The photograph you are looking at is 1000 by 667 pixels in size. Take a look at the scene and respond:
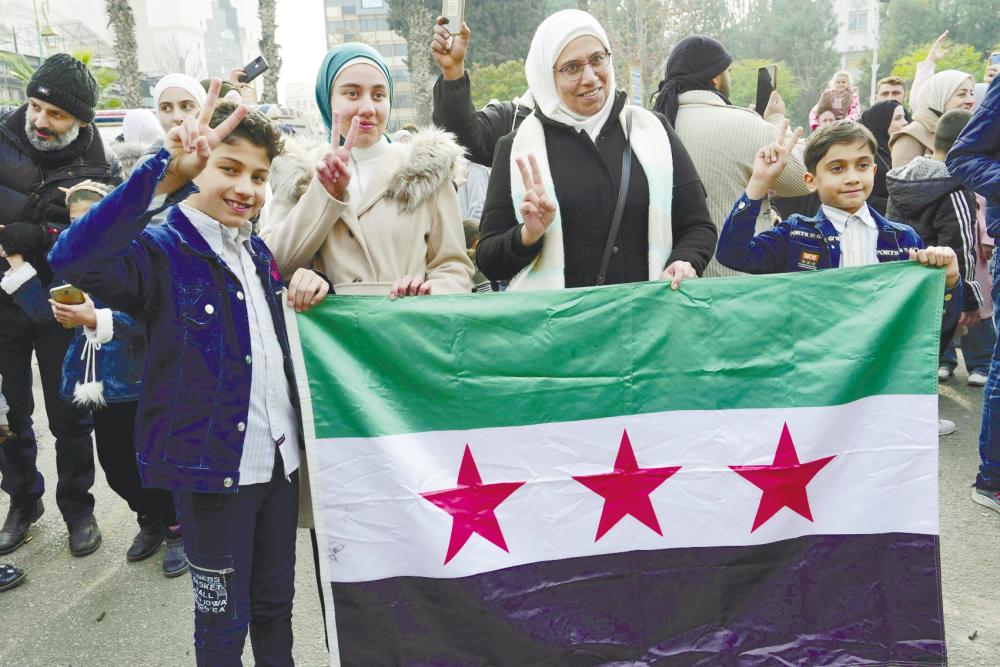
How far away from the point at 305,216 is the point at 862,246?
6.40ft

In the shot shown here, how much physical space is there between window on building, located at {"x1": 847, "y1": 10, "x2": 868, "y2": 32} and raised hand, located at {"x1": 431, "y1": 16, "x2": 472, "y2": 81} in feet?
318

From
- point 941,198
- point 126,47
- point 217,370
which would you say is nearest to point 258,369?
point 217,370

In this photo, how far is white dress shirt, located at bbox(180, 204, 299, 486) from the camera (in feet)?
7.13

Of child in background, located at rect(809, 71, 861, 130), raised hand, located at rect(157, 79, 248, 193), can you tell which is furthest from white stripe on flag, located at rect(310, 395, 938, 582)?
child in background, located at rect(809, 71, 861, 130)

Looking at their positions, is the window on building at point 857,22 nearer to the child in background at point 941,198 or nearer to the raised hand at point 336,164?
the child in background at point 941,198

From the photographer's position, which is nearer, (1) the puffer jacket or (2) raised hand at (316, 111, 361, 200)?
(2) raised hand at (316, 111, 361, 200)

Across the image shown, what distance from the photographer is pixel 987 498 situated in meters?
3.84

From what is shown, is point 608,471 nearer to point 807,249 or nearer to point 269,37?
point 807,249

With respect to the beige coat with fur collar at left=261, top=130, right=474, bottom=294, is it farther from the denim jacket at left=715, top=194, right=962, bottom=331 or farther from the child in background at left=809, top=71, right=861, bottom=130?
the child in background at left=809, top=71, right=861, bottom=130

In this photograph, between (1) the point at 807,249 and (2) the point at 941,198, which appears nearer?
(1) the point at 807,249

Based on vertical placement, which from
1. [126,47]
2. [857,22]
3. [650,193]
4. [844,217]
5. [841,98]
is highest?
[857,22]

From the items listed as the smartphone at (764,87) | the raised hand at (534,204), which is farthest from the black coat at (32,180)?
the smartphone at (764,87)

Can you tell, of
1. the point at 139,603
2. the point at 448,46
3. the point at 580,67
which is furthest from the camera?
the point at 139,603

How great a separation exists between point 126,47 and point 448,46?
52.7 ft
